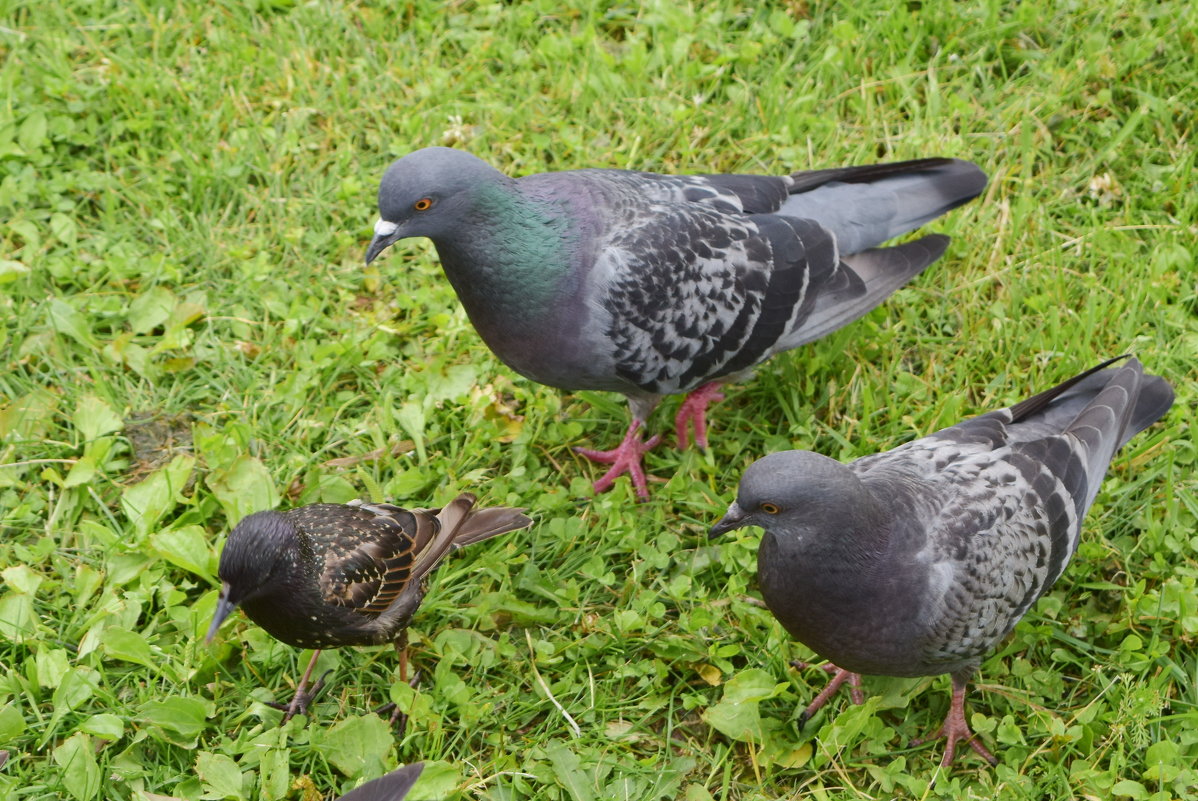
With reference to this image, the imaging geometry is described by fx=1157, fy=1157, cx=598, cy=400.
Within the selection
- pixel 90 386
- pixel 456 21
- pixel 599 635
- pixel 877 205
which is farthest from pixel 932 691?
pixel 456 21

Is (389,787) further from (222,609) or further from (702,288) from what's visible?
(702,288)

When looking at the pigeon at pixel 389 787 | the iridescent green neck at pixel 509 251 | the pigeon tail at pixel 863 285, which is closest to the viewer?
the pigeon at pixel 389 787

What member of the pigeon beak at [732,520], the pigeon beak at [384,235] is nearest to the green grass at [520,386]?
the pigeon beak at [732,520]

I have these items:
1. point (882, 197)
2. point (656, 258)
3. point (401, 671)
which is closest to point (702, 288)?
point (656, 258)

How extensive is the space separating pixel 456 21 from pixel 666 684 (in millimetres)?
4178

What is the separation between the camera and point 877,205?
5.21 m

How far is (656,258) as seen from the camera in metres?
4.64

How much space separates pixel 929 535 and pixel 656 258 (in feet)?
5.06

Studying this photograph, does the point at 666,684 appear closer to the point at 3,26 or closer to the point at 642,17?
the point at 642,17

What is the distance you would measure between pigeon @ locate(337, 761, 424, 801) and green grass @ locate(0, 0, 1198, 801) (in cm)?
40

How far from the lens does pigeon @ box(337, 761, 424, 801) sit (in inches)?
138

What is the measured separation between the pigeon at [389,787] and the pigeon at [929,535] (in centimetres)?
128

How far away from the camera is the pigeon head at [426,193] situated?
14.2 ft

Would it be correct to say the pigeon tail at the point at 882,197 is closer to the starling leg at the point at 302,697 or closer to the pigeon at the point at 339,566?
the pigeon at the point at 339,566
